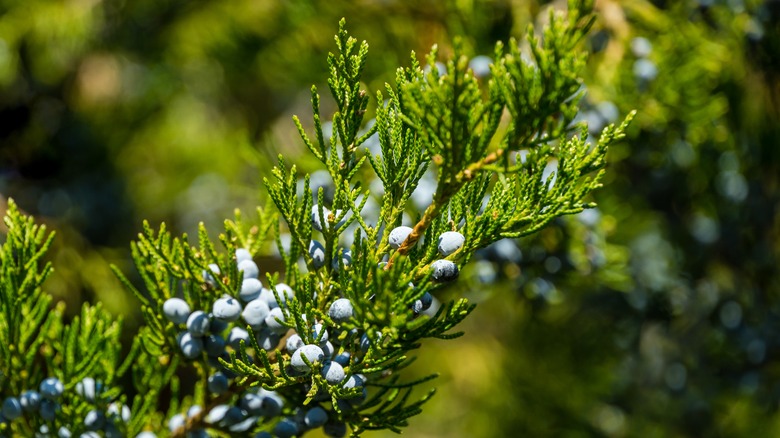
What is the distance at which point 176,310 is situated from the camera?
1.83 ft

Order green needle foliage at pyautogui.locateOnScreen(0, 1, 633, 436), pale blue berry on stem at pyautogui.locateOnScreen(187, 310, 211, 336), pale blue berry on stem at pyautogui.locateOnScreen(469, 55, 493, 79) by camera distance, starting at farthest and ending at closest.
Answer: pale blue berry on stem at pyautogui.locateOnScreen(469, 55, 493, 79), pale blue berry on stem at pyautogui.locateOnScreen(187, 310, 211, 336), green needle foliage at pyautogui.locateOnScreen(0, 1, 633, 436)

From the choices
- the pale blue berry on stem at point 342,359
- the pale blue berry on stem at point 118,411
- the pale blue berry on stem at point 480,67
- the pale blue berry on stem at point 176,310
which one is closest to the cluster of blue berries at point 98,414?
the pale blue berry on stem at point 118,411

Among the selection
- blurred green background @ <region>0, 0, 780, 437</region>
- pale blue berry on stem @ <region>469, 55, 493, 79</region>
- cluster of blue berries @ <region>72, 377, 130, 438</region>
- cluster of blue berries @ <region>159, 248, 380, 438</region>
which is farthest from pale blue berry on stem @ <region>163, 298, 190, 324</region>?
pale blue berry on stem @ <region>469, 55, 493, 79</region>

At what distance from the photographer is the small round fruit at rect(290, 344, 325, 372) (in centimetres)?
47

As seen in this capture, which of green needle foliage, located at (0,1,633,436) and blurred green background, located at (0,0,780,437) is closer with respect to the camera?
green needle foliage, located at (0,1,633,436)

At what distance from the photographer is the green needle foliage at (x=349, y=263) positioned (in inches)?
17.3

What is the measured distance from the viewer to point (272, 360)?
558 millimetres

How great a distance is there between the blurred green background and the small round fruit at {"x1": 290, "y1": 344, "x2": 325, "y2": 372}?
1.24 feet

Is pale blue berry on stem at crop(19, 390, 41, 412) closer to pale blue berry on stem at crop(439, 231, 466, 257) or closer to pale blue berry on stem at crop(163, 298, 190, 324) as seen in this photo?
pale blue berry on stem at crop(163, 298, 190, 324)

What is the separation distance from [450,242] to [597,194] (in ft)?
1.64

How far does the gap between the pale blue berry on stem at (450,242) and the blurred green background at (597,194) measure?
1.21 feet

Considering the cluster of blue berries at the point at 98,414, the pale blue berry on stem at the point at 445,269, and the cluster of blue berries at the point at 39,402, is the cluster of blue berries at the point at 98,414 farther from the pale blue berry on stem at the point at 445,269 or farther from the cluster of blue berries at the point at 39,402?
the pale blue berry on stem at the point at 445,269

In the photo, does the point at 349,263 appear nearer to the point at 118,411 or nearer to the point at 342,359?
the point at 342,359

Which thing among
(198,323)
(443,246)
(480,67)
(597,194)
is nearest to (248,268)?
(198,323)
